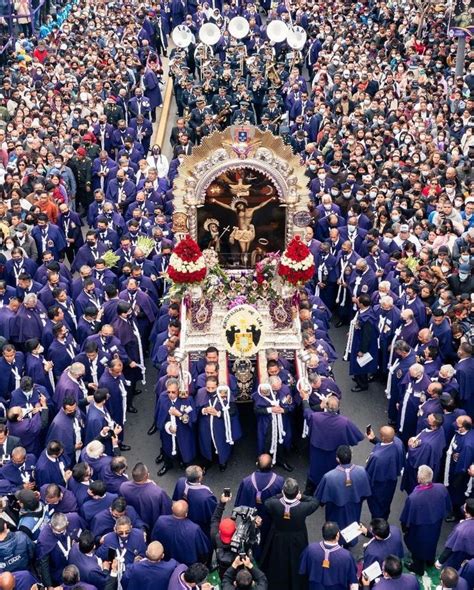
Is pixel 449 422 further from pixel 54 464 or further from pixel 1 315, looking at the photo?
pixel 1 315

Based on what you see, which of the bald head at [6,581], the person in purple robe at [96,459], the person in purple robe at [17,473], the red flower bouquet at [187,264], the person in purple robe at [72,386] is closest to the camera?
the bald head at [6,581]

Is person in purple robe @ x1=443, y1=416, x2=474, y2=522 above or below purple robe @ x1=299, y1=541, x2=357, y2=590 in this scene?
above

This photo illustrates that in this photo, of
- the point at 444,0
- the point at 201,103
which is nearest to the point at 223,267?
the point at 201,103

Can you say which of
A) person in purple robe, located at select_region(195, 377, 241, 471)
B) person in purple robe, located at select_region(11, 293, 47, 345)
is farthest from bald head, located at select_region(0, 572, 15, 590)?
person in purple robe, located at select_region(11, 293, 47, 345)

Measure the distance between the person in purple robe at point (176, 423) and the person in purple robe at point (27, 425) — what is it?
1668mm

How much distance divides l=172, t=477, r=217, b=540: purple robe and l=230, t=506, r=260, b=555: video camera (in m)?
0.84

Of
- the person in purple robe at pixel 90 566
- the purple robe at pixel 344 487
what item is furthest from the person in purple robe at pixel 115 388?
the person in purple robe at pixel 90 566

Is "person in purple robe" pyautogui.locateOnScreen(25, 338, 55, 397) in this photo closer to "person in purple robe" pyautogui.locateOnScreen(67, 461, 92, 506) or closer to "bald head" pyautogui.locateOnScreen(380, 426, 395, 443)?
"person in purple robe" pyautogui.locateOnScreen(67, 461, 92, 506)

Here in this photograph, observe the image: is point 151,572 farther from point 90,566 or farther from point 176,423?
point 176,423

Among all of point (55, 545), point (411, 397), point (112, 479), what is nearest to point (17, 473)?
point (112, 479)

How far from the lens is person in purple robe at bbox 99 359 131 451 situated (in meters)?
11.7

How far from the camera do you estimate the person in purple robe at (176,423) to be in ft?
37.4

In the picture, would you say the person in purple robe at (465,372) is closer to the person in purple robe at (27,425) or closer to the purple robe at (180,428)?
the purple robe at (180,428)

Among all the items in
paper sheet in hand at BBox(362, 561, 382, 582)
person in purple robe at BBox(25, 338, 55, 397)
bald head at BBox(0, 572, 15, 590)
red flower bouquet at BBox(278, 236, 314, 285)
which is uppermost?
red flower bouquet at BBox(278, 236, 314, 285)
